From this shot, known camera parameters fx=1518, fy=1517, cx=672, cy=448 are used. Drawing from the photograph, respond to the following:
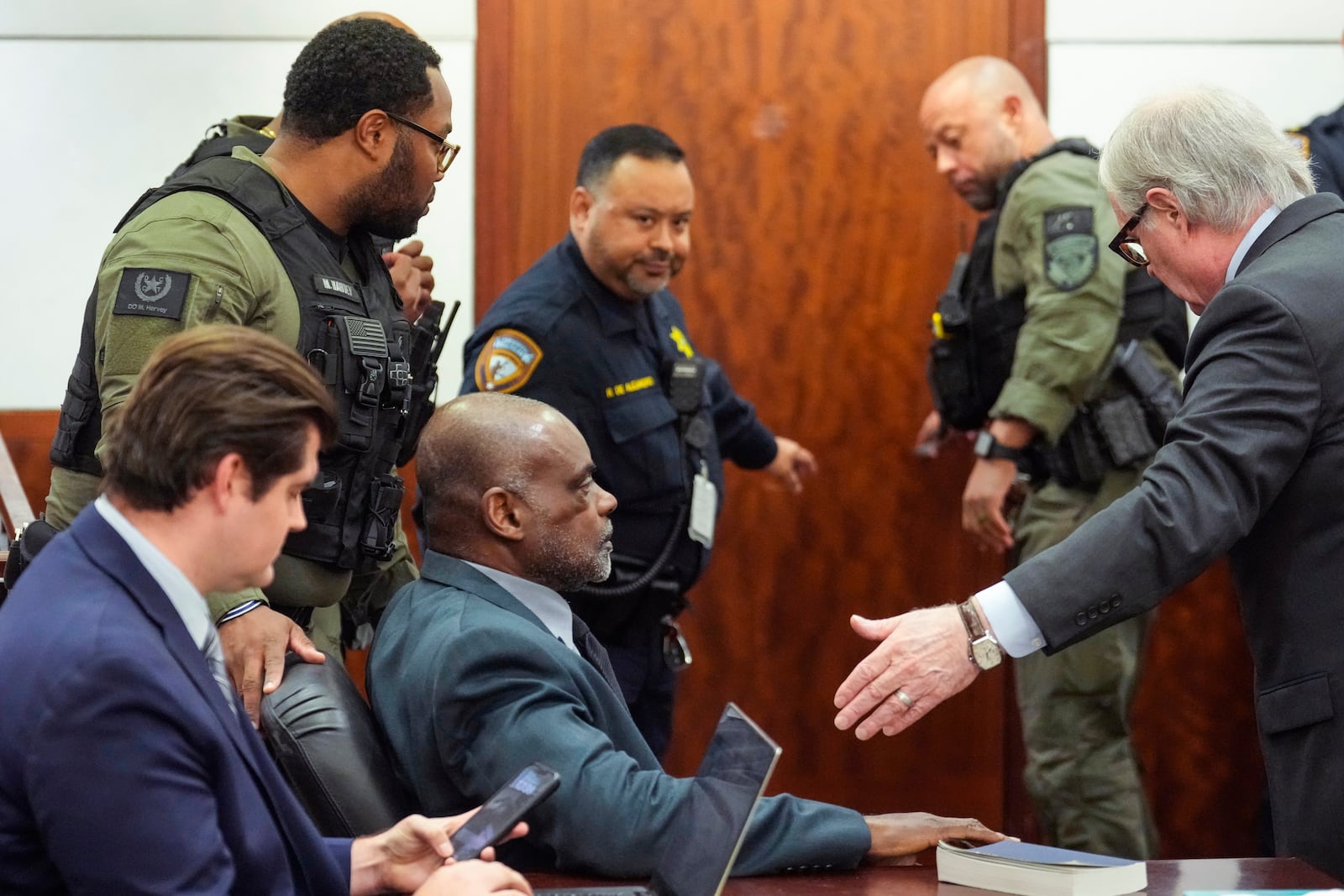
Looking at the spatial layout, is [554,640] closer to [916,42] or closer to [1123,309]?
[1123,309]

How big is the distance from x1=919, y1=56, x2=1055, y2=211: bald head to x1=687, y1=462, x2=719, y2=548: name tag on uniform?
98 centimetres

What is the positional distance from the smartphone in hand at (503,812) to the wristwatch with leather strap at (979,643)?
577 millimetres

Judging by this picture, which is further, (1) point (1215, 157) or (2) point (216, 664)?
(1) point (1215, 157)

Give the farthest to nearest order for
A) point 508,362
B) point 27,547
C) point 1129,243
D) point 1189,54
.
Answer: point 1189,54 < point 508,362 < point 27,547 < point 1129,243

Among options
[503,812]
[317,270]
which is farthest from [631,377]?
[503,812]

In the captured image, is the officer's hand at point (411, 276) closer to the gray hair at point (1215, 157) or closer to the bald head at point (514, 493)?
the bald head at point (514, 493)

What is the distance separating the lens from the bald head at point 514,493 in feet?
6.96

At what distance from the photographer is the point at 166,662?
48.9 inches

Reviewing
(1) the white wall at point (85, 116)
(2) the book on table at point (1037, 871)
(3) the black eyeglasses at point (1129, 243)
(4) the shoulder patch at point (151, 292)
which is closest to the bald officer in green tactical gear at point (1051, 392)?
(3) the black eyeglasses at point (1129, 243)

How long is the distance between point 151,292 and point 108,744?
1.04 meters

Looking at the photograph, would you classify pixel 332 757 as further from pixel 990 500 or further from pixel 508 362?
pixel 990 500

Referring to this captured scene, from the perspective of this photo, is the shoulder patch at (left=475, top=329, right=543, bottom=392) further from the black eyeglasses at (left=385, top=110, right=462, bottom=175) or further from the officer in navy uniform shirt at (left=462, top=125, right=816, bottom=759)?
the black eyeglasses at (left=385, top=110, right=462, bottom=175)

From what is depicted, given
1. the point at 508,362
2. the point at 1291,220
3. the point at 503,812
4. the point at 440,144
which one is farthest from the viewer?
the point at 508,362

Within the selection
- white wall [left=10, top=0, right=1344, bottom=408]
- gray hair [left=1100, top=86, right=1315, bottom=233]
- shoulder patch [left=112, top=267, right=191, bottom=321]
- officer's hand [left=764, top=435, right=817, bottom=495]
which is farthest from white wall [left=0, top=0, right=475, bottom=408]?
gray hair [left=1100, top=86, right=1315, bottom=233]
